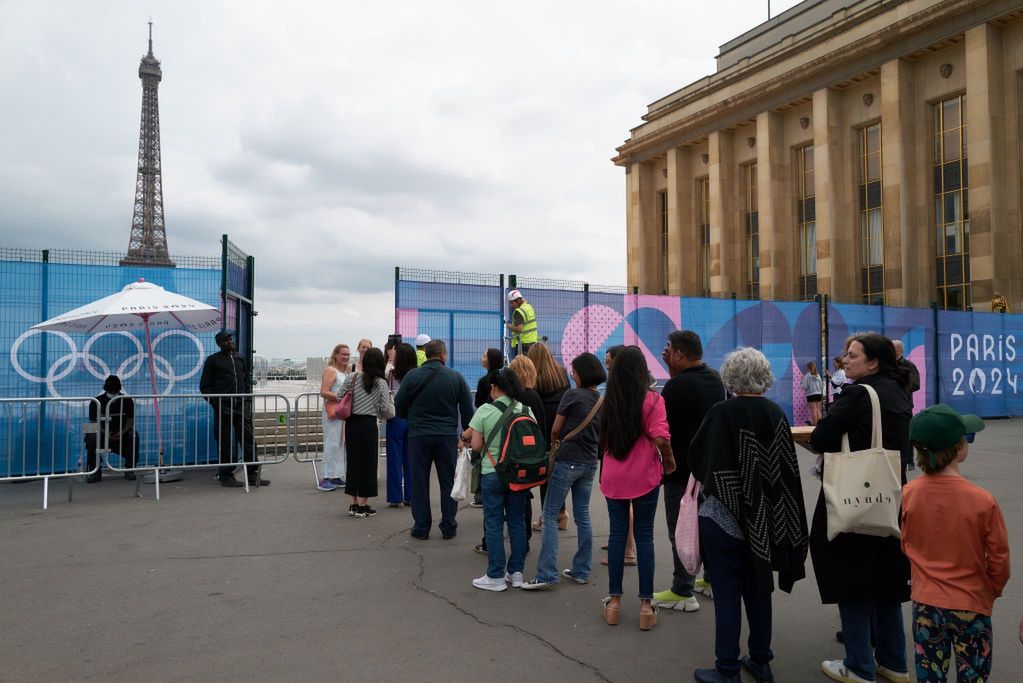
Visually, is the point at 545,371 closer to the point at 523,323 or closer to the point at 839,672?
the point at 839,672

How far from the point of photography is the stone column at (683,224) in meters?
45.3

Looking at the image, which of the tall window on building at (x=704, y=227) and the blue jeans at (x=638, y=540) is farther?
the tall window on building at (x=704, y=227)

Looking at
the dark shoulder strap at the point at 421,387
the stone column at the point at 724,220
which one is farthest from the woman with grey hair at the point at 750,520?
the stone column at the point at 724,220

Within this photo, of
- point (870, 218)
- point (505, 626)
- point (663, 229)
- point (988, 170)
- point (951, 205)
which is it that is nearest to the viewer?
point (505, 626)

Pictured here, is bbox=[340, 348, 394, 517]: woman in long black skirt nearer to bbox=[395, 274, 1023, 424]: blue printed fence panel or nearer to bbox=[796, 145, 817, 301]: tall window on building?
bbox=[395, 274, 1023, 424]: blue printed fence panel

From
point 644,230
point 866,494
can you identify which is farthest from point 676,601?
point 644,230

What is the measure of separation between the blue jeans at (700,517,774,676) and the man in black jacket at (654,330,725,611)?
3.70ft

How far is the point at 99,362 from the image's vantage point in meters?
10.1

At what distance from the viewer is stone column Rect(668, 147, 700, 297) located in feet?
149

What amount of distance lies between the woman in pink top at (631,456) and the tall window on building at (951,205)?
32646 millimetres

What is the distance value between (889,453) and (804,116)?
3973 centimetres

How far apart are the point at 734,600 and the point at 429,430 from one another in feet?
11.6

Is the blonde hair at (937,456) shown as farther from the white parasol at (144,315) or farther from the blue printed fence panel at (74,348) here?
the blue printed fence panel at (74,348)

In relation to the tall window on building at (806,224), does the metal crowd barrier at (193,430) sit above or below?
below
